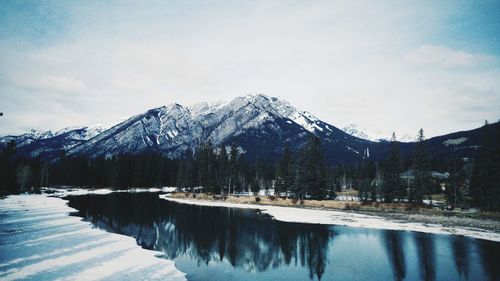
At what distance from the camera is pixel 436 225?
47781 mm

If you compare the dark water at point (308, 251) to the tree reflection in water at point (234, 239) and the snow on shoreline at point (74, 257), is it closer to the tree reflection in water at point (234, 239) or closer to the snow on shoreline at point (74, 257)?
the tree reflection in water at point (234, 239)

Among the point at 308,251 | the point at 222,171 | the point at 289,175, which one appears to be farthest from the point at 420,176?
the point at 308,251

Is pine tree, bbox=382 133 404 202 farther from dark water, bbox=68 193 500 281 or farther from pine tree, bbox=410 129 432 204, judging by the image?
dark water, bbox=68 193 500 281

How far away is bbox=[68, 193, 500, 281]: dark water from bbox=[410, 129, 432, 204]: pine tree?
3600 centimetres

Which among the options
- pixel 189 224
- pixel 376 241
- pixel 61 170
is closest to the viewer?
pixel 376 241

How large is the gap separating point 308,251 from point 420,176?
54.7m

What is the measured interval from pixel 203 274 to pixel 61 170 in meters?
155

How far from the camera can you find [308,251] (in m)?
31.5

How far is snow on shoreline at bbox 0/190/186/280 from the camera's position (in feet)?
64.2

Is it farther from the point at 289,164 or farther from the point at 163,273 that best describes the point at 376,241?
→ the point at 289,164

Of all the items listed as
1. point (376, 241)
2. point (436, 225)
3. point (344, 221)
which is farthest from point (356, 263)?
point (436, 225)

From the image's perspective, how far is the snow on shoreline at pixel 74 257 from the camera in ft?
64.2

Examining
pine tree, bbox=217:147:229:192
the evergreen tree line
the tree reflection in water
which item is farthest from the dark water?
pine tree, bbox=217:147:229:192

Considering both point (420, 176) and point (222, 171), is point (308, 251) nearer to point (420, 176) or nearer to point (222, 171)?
point (420, 176)
